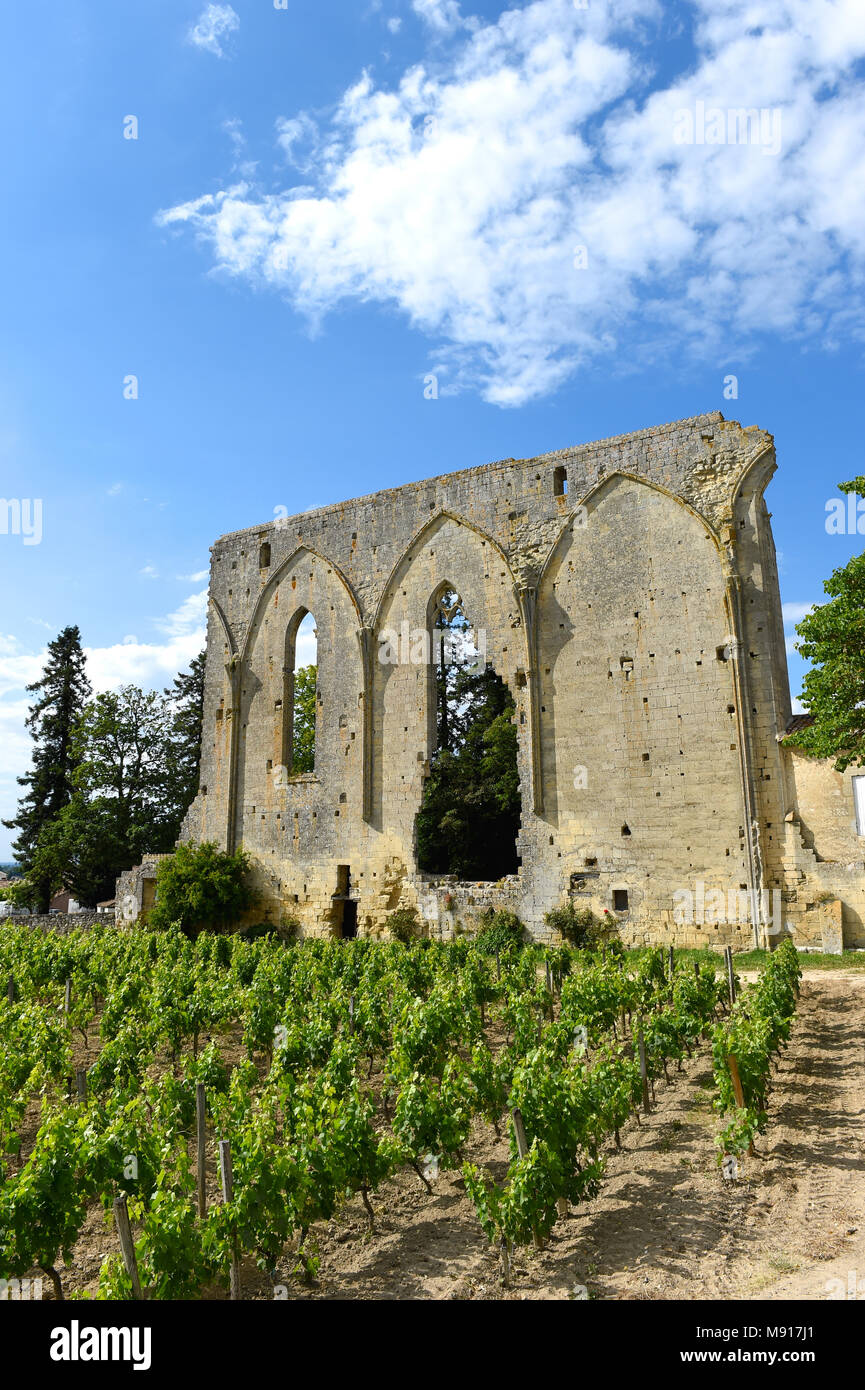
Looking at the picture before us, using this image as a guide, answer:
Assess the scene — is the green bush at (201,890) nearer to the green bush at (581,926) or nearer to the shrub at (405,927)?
the shrub at (405,927)

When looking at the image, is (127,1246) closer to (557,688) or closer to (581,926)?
(581,926)

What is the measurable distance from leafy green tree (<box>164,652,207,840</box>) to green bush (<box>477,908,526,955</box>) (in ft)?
47.9

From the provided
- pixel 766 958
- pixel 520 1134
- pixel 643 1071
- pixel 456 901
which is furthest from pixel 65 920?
pixel 520 1134

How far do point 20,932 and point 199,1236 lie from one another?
18.6 metres

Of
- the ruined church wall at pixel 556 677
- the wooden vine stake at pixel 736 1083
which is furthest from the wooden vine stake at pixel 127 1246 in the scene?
the ruined church wall at pixel 556 677

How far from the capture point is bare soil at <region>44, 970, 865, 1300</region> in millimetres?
4793

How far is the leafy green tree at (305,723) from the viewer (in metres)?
28.3

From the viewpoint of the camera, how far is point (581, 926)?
53.3ft

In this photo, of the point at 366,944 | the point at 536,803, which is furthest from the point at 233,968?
the point at 536,803

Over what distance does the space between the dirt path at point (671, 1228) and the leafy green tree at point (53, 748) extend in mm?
26833

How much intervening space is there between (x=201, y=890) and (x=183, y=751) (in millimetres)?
11192

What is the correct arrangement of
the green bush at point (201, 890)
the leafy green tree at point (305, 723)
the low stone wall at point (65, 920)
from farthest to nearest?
the leafy green tree at point (305, 723) < the low stone wall at point (65, 920) < the green bush at point (201, 890)

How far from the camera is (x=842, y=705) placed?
37.3ft
